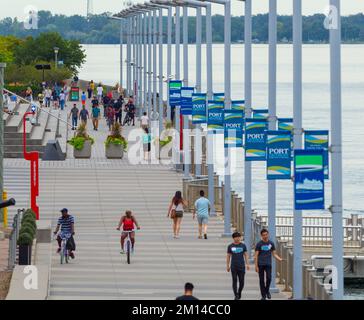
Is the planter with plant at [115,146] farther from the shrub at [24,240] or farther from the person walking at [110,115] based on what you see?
the shrub at [24,240]

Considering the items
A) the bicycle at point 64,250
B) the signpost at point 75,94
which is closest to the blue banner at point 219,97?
the bicycle at point 64,250

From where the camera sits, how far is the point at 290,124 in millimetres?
31828

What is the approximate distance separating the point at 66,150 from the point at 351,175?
2863 centimetres

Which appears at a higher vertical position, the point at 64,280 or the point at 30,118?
the point at 30,118

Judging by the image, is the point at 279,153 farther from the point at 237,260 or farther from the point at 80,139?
the point at 80,139

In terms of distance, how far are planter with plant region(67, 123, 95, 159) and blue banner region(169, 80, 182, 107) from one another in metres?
6.38

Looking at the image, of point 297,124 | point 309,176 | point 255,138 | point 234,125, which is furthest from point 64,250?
point 309,176

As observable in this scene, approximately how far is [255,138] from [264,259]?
4915mm

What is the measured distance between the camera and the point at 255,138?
111 feet

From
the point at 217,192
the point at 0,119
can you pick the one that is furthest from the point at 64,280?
the point at 217,192

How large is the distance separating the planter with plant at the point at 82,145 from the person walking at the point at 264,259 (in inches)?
1302

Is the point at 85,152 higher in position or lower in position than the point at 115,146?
lower

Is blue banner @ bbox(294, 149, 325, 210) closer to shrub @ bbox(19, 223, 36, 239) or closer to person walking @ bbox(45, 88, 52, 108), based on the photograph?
shrub @ bbox(19, 223, 36, 239)
